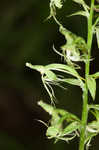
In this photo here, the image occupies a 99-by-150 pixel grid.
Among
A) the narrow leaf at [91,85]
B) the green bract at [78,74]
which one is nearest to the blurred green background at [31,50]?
the green bract at [78,74]

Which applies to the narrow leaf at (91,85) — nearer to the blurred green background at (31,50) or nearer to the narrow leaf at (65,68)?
the narrow leaf at (65,68)

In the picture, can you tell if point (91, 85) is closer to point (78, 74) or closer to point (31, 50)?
point (78, 74)

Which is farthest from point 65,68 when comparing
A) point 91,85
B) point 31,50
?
point 31,50

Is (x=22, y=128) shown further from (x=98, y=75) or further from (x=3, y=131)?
(x=98, y=75)

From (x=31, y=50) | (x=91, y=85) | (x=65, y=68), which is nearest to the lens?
(x=91, y=85)

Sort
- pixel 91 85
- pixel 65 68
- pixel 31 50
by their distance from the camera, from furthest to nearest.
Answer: pixel 31 50, pixel 65 68, pixel 91 85

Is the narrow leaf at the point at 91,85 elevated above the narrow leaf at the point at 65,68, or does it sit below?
below

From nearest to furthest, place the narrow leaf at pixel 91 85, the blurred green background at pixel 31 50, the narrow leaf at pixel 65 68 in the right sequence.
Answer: the narrow leaf at pixel 91 85 → the narrow leaf at pixel 65 68 → the blurred green background at pixel 31 50

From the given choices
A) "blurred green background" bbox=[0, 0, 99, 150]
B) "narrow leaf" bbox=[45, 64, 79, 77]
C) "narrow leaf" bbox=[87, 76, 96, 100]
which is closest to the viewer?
"narrow leaf" bbox=[87, 76, 96, 100]

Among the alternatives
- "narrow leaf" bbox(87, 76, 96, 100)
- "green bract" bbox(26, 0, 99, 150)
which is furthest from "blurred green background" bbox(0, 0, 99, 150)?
"narrow leaf" bbox(87, 76, 96, 100)

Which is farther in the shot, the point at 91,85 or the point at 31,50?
the point at 31,50

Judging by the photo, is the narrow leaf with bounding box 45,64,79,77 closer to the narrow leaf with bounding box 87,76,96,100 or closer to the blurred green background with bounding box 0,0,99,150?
the narrow leaf with bounding box 87,76,96,100
